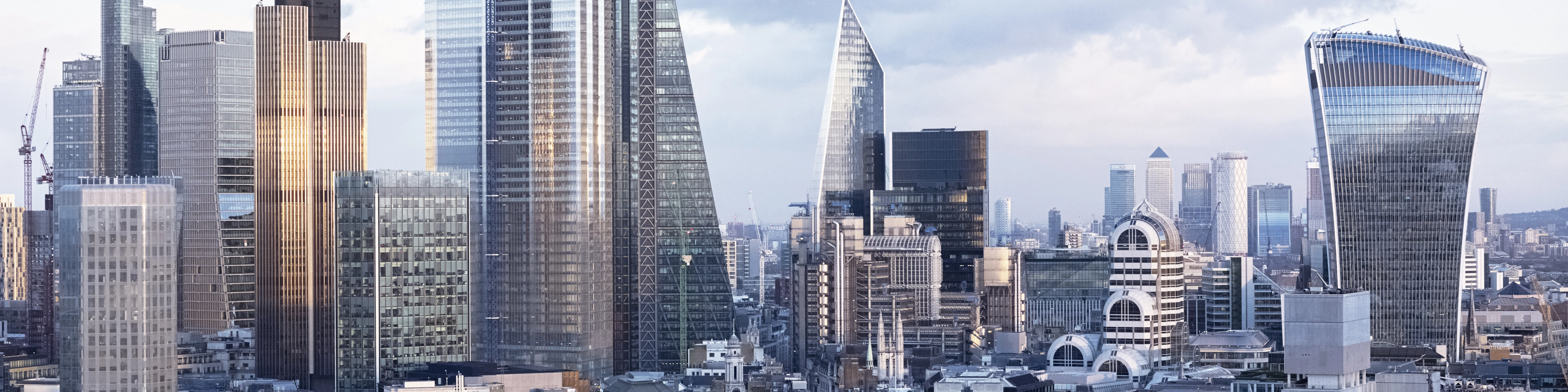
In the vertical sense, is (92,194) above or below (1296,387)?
above

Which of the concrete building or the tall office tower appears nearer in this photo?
the concrete building

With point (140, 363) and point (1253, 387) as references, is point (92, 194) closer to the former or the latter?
point (140, 363)

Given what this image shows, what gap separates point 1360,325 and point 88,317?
129 m

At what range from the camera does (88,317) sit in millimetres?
197625

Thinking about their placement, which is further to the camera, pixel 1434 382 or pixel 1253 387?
pixel 1434 382

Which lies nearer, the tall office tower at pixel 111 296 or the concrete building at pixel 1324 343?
the concrete building at pixel 1324 343

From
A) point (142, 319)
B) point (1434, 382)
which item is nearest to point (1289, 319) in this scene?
point (1434, 382)

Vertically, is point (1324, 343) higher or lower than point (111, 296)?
lower

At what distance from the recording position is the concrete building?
167 m

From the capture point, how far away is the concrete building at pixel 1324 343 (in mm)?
166625

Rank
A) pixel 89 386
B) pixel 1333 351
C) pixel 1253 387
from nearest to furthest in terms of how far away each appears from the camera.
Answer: pixel 1333 351, pixel 1253 387, pixel 89 386

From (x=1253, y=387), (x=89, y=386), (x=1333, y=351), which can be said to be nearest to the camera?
(x=1333, y=351)

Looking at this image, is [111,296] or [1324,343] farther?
[111,296]

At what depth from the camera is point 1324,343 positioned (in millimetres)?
167250
